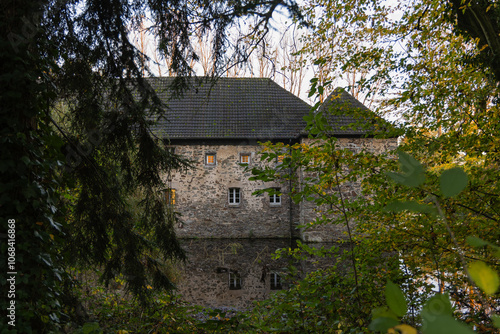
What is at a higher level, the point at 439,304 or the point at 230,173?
the point at 230,173

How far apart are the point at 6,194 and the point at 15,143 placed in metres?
0.29

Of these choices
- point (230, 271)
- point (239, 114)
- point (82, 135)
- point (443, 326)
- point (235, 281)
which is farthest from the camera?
point (239, 114)

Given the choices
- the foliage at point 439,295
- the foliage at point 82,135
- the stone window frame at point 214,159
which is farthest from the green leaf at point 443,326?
the stone window frame at point 214,159

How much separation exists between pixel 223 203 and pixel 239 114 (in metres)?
3.64

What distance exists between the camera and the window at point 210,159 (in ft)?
47.5

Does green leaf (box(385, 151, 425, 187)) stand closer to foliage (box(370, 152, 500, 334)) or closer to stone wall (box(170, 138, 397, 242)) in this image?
foliage (box(370, 152, 500, 334))

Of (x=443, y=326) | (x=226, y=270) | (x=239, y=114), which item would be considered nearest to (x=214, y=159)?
(x=239, y=114)

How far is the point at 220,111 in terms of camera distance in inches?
594

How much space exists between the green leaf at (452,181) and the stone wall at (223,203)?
13485 mm

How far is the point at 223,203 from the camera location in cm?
1424

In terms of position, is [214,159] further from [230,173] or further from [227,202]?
[227,202]

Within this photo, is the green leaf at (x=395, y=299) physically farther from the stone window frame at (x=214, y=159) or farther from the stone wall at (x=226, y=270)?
the stone window frame at (x=214, y=159)

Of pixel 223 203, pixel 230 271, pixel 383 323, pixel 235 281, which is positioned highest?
pixel 223 203

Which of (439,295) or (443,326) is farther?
(439,295)
